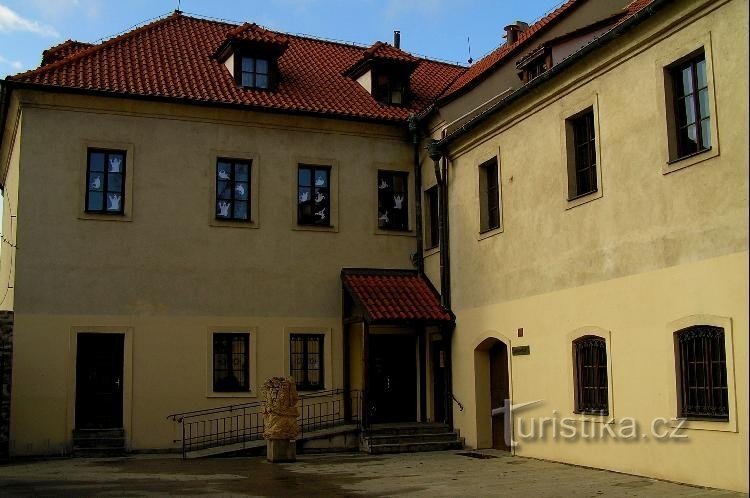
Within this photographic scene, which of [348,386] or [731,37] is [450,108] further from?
[731,37]

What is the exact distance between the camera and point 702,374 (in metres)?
12.2

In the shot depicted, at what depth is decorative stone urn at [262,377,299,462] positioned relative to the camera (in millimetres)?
16797

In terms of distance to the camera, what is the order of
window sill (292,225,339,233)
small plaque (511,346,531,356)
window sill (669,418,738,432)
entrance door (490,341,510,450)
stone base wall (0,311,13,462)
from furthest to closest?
window sill (292,225,339,233) → entrance door (490,341,510,450) → stone base wall (0,311,13,462) → small plaque (511,346,531,356) → window sill (669,418,738,432)

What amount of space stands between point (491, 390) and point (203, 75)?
33.3 feet

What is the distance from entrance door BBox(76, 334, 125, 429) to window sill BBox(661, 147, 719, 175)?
39.5 ft

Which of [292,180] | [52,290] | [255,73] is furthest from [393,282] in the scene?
[52,290]

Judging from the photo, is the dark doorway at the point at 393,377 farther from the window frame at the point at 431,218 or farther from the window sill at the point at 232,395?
the window sill at the point at 232,395

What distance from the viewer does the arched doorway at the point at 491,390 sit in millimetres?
18203

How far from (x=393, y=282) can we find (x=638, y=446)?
8675mm

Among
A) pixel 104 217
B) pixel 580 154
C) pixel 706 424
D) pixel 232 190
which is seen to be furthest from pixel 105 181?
pixel 706 424

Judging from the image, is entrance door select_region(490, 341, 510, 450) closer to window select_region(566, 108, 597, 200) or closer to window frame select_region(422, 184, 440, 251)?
window frame select_region(422, 184, 440, 251)

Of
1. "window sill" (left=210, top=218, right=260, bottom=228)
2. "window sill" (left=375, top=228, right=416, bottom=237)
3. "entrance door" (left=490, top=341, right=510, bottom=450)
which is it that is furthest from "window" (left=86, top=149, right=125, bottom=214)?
"entrance door" (left=490, top=341, right=510, bottom=450)

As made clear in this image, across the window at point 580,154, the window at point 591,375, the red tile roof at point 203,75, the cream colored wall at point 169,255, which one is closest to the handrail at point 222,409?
the cream colored wall at point 169,255

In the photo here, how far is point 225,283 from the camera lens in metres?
19.9
